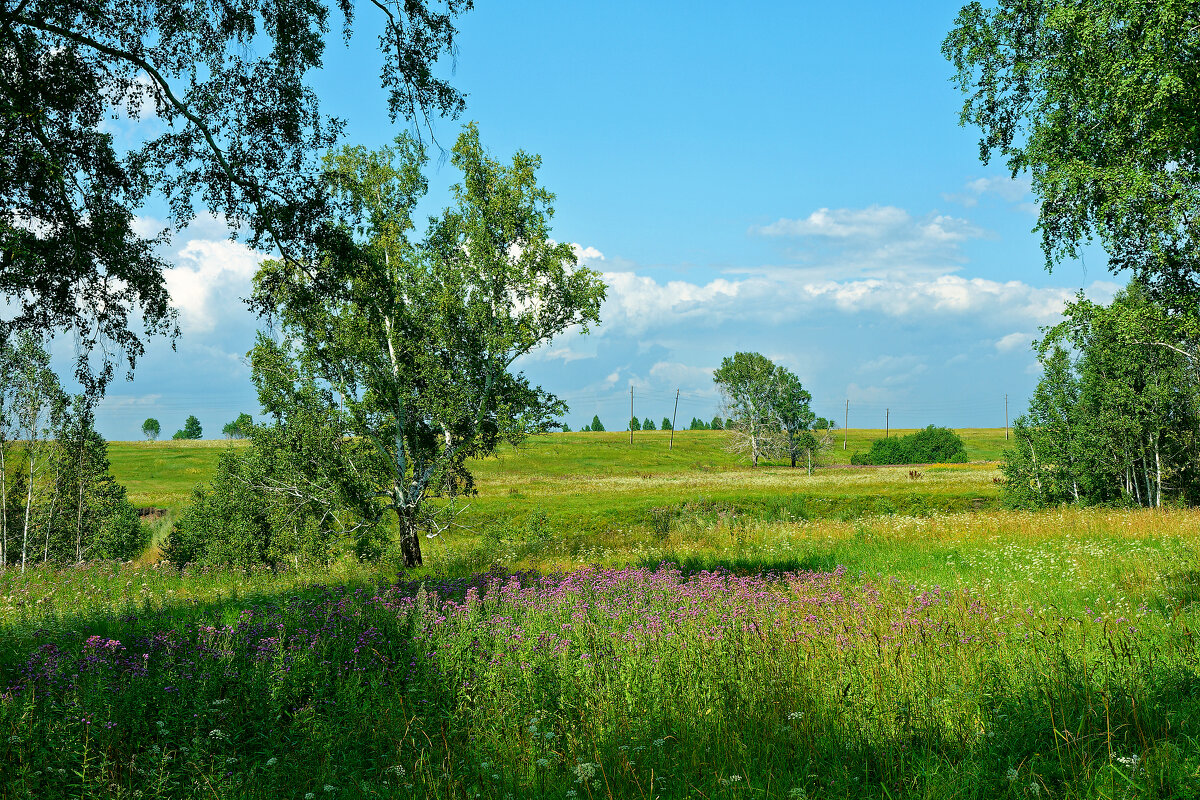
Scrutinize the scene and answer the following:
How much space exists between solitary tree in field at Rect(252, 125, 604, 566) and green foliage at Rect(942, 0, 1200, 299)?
474 inches

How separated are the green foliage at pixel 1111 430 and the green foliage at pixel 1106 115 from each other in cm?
997

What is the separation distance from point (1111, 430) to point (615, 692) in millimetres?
31404

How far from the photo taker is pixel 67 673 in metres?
5.45

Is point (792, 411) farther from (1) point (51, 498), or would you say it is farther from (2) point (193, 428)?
(2) point (193, 428)

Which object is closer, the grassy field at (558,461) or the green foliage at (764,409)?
the grassy field at (558,461)

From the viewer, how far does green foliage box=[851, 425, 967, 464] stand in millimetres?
89562

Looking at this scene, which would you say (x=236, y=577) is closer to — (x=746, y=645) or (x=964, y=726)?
(x=746, y=645)

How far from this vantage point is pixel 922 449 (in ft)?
Result: 301

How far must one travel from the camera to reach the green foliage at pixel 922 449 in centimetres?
8956

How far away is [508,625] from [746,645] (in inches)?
89.9

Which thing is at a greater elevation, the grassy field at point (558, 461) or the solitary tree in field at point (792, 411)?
the solitary tree in field at point (792, 411)

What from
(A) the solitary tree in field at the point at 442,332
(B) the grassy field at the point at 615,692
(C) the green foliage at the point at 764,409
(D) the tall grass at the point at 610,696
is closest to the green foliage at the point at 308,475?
(A) the solitary tree in field at the point at 442,332

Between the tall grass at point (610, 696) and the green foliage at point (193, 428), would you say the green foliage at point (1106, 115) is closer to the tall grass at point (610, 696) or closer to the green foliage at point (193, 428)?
the tall grass at point (610, 696)

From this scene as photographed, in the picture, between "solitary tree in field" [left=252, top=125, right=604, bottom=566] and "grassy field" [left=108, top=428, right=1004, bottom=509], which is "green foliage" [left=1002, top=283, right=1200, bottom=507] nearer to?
"solitary tree in field" [left=252, top=125, right=604, bottom=566]
